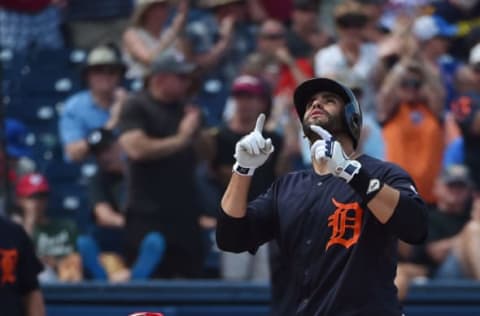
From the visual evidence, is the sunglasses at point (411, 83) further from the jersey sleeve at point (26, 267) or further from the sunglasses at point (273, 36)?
the jersey sleeve at point (26, 267)

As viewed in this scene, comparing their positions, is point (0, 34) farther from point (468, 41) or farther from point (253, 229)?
point (253, 229)

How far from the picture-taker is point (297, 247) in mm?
5445

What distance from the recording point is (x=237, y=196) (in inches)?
212

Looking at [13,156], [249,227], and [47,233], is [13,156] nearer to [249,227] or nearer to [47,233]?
[47,233]

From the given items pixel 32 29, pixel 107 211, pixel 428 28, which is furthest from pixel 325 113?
pixel 32 29

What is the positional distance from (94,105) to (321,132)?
5060 millimetres

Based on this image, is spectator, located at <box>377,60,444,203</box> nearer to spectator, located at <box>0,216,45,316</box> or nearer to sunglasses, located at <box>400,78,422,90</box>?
sunglasses, located at <box>400,78,422,90</box>

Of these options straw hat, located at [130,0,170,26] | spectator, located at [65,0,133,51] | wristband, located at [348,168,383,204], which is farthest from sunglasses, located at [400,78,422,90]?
wristband, located at [348,168,383,204]

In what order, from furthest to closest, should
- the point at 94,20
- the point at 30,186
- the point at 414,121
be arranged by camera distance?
the point at 94,20, the point at 414,121, the point at 30,186

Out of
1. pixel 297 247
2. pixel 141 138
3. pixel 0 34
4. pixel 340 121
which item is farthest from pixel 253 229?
pixel 0 34

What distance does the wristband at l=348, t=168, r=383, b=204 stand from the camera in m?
5.04

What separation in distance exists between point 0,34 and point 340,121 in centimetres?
694

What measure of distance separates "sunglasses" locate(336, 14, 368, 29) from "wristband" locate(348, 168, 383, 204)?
17.0ft

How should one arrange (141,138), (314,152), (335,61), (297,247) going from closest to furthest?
1. (314,152)
2. (297,247)
3. (141,138)
4. (335,61)
